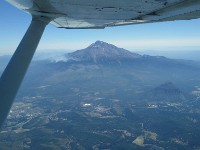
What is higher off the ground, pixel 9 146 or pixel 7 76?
pixel 7 76

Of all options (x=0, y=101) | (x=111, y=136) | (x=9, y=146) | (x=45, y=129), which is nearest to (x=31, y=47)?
(x=0, y=101)

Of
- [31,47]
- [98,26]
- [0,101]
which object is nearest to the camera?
[0,101]

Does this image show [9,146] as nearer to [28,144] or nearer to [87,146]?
[28,144]

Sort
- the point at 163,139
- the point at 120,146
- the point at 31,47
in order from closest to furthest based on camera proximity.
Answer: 1. the point at 31,47
2. the point at 120,146
3. the point at 163,139

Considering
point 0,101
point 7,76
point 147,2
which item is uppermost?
point 147,2

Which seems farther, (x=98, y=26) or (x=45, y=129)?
(x=45, y=129)

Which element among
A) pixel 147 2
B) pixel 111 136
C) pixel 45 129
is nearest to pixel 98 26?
pixel 147 2
